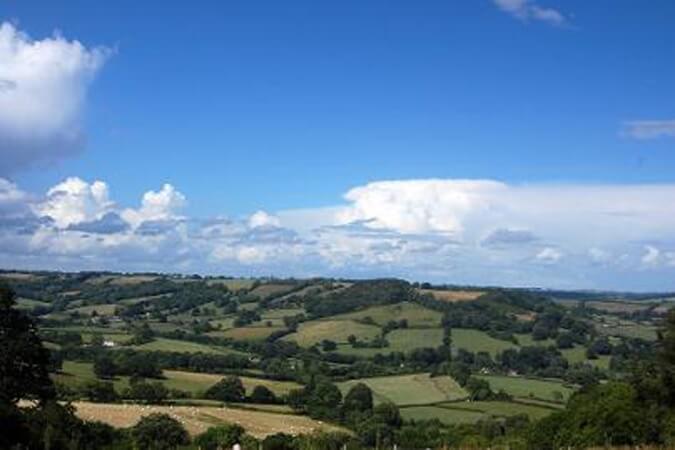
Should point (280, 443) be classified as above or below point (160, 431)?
above

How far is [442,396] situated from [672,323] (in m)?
54.5

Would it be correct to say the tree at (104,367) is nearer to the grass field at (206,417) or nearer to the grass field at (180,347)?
the grass field at (206,417)

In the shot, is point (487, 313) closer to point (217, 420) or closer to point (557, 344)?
point (557, 344)

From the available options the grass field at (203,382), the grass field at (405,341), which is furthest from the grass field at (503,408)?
the grass field at (405,341)

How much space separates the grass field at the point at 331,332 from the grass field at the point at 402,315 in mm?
5033

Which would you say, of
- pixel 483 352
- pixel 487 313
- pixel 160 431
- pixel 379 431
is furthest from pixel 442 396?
pixel 487 313

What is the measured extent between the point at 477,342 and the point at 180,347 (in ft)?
177

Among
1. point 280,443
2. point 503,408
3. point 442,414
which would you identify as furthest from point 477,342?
point 280,443

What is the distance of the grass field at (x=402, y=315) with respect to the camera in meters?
176

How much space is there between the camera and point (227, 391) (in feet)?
331

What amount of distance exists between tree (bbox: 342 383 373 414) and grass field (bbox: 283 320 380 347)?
174ft

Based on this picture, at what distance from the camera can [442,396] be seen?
375 ft

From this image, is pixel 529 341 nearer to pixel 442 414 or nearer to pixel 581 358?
pixel 581 358

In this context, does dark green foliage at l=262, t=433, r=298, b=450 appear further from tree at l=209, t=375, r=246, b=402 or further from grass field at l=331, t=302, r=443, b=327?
grass field at l=331, t=302, r=443, b=327
